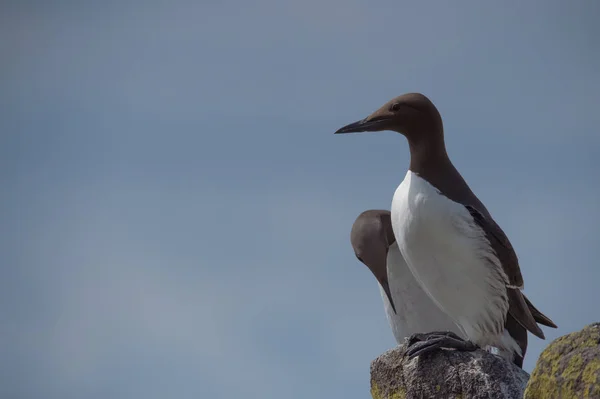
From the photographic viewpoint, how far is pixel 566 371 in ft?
14.5

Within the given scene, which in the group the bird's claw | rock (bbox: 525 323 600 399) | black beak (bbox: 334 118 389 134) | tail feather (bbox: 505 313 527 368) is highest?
black beak (bbox: 334 118 389 134)

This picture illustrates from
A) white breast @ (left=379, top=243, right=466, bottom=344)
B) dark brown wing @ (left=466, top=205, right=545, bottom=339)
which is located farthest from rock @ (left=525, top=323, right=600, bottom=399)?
white breast @ (left=379, top=243, right=466, bottom=344)

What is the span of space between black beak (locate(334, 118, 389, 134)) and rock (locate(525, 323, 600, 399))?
161 inches

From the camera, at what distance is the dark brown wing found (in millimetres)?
7746

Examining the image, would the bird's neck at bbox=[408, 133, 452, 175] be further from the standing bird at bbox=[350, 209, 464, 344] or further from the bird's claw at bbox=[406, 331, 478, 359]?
the bird's claw at bbox=[406, 331, 478, 359]

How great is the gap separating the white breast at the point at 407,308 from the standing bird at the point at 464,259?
1486 millimetres

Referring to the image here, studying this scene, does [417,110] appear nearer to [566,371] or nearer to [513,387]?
[513,387]

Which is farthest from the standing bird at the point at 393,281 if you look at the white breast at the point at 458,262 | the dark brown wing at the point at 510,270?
the dark brown wing at the point at 510,270

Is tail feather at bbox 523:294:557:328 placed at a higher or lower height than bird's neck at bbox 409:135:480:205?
lower

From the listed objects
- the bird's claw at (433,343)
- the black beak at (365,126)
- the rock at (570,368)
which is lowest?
the bird's claw at (433,343)

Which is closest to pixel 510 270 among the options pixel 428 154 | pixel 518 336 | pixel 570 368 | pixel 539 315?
pixel 518 336

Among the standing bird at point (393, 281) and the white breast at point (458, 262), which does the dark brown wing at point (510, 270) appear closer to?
the white breast at point (458, 262)

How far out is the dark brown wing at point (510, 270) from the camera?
25.4 feet

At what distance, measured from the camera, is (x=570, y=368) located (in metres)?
4.40
